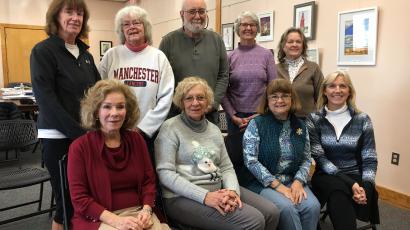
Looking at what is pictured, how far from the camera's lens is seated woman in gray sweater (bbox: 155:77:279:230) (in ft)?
5.70

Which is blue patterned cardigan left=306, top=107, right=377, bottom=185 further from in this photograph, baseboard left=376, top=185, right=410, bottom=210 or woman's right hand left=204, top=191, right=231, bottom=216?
baseboard left=376, top=185, right=410, bottom=210

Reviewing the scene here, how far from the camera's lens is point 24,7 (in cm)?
800

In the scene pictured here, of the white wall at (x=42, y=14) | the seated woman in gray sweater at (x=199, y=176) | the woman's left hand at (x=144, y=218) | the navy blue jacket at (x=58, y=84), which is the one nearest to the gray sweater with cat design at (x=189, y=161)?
the seated woman in gray sweater at (x=199, y=176)

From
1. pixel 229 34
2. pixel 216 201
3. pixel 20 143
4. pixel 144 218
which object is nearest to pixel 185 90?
pixel 216 201

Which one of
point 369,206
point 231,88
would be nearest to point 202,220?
point 369,206

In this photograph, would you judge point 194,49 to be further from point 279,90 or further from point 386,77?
point 386,77

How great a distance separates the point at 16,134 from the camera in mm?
2953

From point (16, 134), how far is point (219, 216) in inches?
82.9

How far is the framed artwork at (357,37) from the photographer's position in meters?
3.32

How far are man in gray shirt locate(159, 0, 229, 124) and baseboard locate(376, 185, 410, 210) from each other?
6.73 ft

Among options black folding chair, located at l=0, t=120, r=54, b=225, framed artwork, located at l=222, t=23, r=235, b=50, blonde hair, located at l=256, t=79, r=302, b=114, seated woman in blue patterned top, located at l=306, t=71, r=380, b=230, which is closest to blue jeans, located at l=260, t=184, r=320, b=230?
seated woman in blue patterned top, located at l=306, t=71, r=380, b=230

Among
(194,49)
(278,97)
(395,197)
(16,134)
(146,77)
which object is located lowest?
(395,197)

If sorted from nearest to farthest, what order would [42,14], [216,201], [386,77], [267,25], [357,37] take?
[216,201]
[386,77]
[357,37]
[267,25]
[42,14]

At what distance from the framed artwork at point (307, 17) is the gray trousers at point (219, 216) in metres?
2.65
